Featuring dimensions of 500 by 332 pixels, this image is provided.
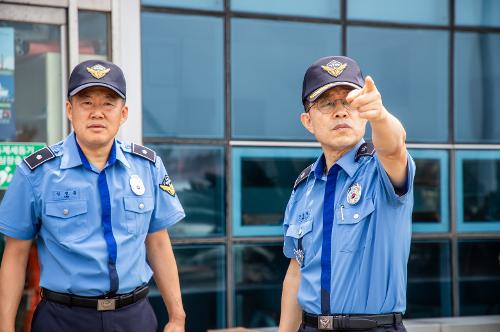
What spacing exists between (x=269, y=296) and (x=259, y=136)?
4.15 ft

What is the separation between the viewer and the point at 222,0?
20.5 feet

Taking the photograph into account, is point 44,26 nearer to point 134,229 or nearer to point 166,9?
point 166,9

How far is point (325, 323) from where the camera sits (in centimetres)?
314

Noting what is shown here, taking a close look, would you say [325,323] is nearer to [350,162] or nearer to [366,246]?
[366,246]

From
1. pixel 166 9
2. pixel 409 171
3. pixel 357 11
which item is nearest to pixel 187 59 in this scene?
pixel 166 9

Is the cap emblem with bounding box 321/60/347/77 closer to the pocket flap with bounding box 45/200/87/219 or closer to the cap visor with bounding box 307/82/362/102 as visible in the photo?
the cap visor with bounding box 307/82/362/102

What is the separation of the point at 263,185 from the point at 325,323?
10.6 ft

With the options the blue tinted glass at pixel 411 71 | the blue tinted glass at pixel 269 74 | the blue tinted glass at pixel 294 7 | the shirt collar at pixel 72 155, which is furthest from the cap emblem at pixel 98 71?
the blue tinted glass at pixel 411 71

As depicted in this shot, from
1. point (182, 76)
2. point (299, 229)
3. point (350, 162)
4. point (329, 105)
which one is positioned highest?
point (182, 76)

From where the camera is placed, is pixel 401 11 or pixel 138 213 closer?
pixel 138 213

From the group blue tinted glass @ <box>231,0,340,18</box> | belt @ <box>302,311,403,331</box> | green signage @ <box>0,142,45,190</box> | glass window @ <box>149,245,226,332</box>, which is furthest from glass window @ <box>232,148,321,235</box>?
belt @ <box>302,311,403,331</box>

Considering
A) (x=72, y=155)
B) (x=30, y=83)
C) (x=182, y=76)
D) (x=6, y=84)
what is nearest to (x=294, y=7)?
(x=182, y=76)

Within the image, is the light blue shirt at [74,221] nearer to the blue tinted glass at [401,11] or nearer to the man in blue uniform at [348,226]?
the man in blue uniform at [348,226]

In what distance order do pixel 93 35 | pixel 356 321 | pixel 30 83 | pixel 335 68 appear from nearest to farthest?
1. pixel 356 321
2. pixel 335 68
3. pixel 30 83
4. pixel 93 35
